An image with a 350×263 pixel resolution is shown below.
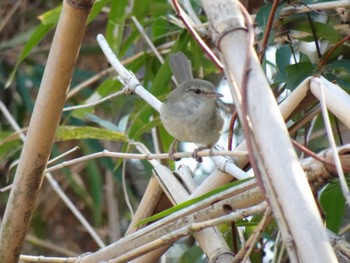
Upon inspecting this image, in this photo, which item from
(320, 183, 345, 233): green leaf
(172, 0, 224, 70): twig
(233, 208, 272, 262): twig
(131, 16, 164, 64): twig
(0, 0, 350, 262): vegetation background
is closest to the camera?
(233, 208, 272, 262): twig

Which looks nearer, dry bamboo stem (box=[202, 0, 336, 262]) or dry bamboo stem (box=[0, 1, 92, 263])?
dry bamboo stem (box=[202, 0, 336, 262])

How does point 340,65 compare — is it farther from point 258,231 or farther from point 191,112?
point 258,231

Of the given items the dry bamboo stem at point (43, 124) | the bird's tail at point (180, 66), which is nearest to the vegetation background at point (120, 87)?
the bird's tail at point (180, 66)

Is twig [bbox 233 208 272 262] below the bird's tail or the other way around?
the other way around

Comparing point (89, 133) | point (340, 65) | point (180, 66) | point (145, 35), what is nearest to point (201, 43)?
point (340, 65)

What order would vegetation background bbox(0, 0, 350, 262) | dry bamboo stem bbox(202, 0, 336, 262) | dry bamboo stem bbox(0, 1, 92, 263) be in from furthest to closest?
1. vegetation background bbox(0, 0, 350, 262)
2. dry bamboo stem bbox(0, 1, 92, 263)
3. dry bamboo stem bbox(202, 0, 336, 262)

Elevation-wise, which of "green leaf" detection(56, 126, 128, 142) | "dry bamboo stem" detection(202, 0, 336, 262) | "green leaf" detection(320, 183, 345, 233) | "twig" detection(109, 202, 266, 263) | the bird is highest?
"dry bamboo stem" detection(202, 0, 336, 262)

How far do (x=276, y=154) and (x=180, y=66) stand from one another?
4.85 ft

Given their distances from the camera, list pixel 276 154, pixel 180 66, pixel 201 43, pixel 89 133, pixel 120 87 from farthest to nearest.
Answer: pixel 120 87
pixel 89 133
pixel 180 66
pixel 201 43
pixel 276 154

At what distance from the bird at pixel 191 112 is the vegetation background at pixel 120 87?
211mm

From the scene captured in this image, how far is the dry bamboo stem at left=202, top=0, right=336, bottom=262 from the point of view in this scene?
43.5 inches

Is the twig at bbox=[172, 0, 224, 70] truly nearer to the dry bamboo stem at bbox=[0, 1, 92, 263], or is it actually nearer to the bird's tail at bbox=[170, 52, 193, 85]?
the dry bamboo stem at bbox=[0, 1, 92, 263]

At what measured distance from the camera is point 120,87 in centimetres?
323

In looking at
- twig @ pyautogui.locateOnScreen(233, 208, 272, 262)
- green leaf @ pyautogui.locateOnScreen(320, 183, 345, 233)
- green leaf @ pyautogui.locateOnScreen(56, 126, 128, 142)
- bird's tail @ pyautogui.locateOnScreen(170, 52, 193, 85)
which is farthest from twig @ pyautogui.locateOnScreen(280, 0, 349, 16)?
twig @ pyautogui.locateOnScreen(233, 208, 272, 262)
